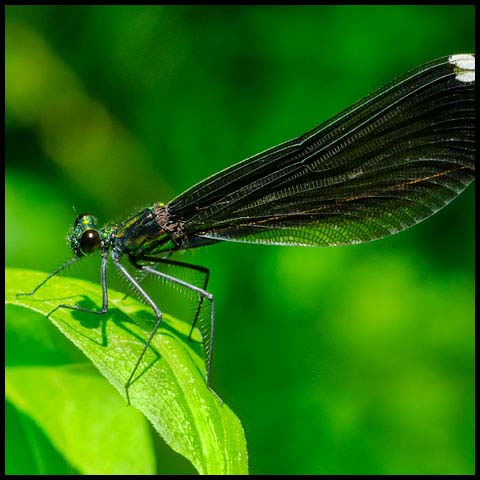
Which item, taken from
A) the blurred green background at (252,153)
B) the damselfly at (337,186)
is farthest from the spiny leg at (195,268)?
the blurred green background at (252,153)

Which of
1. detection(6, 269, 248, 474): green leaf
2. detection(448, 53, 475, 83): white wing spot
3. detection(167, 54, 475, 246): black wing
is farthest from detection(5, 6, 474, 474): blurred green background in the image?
detection(448, 53, 475, 83): white wing spot

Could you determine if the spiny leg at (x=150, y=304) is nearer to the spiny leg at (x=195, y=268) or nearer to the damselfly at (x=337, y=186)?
the damselfly at (x=337, y=186)

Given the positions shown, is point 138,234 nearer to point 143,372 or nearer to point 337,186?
point 337,186

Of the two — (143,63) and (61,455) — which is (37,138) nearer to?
(143,63)

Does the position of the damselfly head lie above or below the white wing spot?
below

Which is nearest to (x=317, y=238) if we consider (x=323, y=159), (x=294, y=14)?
(x=323, y=159)

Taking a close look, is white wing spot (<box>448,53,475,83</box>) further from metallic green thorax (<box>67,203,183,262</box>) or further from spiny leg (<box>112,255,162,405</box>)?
spiny leg (<box>112,255,162,405</box>)

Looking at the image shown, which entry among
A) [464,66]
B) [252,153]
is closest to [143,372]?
[464,66]
